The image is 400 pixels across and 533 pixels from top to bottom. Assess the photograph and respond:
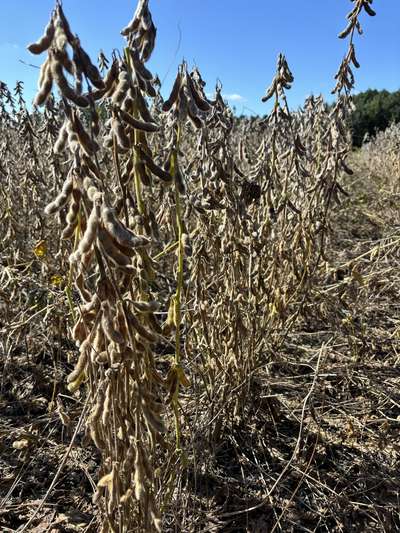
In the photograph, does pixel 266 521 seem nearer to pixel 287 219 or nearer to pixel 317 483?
pixel 317 483

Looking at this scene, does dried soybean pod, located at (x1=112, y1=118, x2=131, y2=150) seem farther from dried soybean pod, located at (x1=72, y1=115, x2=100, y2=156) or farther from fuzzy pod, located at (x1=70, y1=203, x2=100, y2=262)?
fuzzy pod, located at (x1=70, y1=203, x2=100, y2=262)

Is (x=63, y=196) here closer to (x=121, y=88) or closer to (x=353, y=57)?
(x=121, y=88)

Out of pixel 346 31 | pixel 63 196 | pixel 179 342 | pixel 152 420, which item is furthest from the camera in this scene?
pixel 346 31

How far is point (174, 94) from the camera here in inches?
64.3

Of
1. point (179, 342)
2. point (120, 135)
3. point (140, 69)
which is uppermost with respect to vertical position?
point (140, 69)

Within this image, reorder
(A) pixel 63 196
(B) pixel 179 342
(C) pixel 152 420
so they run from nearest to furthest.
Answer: (A) pixel 63 196 < (C) pixel 152 420 < (B) pixel 179 342

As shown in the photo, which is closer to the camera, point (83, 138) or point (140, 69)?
point (83, 138)

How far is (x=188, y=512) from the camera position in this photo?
7.27ft

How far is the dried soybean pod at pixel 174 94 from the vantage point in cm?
162

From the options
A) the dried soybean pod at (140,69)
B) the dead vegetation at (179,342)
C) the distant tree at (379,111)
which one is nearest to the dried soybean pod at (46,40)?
the dead vegetation at (179,342)

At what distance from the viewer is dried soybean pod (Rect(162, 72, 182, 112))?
5.31 feet

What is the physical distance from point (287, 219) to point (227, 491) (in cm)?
182

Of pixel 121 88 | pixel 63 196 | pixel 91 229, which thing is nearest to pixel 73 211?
pixel 63 196

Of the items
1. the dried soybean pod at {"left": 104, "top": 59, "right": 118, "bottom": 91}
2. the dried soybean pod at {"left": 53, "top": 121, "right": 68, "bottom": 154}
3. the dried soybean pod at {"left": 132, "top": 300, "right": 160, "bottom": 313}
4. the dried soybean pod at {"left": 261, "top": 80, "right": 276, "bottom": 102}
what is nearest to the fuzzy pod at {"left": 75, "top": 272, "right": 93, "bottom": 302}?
the dried soybean pod at {"left": 132, "top": 300, "right": 160, "bottom": 313}
